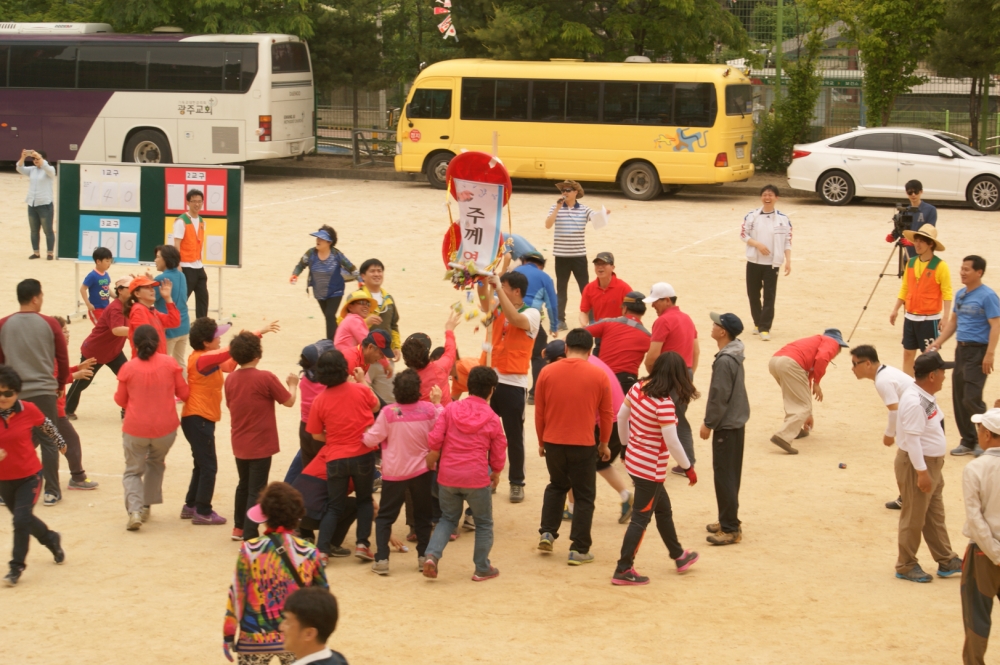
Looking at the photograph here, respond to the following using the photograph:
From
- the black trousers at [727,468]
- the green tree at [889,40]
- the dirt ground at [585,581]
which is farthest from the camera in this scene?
the green tree at [889,40]

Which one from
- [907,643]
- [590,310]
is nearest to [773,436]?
[590,310]

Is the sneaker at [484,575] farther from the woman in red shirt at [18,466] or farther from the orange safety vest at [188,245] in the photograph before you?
the orange safety vest at [188,245]

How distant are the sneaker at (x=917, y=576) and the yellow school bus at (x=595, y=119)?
17925 mm

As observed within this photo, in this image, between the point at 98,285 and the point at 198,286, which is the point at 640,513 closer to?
the point at 98,285

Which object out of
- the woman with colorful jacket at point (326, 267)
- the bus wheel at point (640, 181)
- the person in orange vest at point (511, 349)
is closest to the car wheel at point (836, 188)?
the bus wheel at point (640, 181)

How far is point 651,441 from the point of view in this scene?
22.4 feet

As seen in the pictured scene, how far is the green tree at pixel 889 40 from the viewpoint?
26016 millimetres

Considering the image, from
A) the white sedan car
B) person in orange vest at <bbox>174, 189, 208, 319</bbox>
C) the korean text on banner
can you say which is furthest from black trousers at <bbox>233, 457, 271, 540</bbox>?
the white sedan car

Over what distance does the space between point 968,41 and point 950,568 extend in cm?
2166

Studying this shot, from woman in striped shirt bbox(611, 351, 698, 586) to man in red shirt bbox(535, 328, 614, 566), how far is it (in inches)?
11.7

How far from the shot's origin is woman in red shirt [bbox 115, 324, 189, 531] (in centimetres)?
758

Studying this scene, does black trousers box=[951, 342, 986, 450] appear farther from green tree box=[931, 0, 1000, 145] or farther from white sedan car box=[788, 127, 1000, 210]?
green tree box=[931, 0, 1000, 145]

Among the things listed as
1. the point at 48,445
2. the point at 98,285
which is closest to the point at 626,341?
the point at 48,445

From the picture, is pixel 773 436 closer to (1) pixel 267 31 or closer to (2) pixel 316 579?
(2) pixel 316 579
